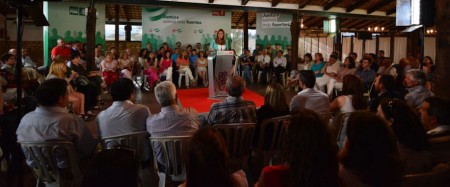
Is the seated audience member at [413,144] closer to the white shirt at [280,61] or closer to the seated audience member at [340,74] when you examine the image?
the seated audience member at [340,74]

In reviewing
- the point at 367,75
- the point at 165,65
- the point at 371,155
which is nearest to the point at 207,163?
the point at 371,155

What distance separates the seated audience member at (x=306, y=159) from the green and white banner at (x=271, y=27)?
1147 centimetres

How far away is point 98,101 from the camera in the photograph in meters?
7.79

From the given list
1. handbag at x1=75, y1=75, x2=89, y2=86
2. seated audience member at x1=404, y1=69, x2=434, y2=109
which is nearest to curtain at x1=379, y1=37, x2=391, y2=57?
seated audience member at x1=404, y1=69, x2=434, y2=109

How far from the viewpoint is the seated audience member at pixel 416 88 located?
4.52 meters

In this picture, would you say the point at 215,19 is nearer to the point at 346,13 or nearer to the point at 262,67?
the point at 262,67

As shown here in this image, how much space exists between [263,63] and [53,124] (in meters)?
9.96

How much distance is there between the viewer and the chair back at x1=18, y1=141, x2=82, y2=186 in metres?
2.69

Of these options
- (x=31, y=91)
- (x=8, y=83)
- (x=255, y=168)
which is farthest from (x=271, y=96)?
(x=8, y=83)

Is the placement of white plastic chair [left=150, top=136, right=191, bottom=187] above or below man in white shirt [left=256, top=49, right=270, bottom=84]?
below

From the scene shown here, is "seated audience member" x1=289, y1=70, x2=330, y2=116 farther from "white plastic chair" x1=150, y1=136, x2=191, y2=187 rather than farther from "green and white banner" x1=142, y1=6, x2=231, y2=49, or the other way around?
"green and white banner" x1=142, y1=6, x2=231, y2=49

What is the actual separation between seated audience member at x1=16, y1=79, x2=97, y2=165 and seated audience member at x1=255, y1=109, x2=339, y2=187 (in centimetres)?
149

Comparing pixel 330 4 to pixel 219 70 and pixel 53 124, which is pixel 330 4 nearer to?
pixel 219 70

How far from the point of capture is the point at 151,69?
10492 millimetres
